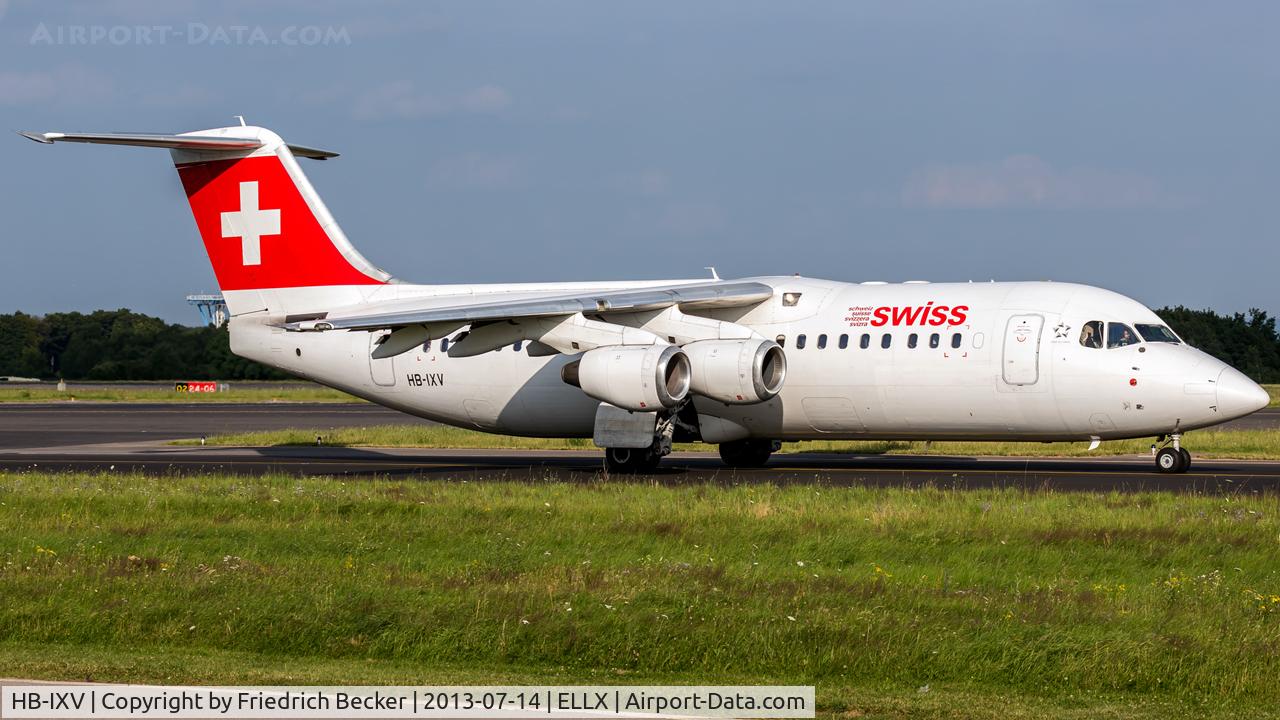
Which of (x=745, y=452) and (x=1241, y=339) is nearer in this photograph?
(x=745, y=452)

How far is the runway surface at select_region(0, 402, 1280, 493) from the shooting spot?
82.6 feet

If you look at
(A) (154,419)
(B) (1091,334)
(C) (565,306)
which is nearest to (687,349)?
(C) (565,306)

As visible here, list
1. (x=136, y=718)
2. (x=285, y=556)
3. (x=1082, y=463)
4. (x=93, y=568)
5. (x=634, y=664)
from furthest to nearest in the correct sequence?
(x=1082, y=463) → (x=285, y=556) → (x=93, y=568) → (x=634, y=664) → (x=136, y=718)

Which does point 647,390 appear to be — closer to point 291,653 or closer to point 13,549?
point 13,549

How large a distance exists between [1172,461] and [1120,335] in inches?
99.2


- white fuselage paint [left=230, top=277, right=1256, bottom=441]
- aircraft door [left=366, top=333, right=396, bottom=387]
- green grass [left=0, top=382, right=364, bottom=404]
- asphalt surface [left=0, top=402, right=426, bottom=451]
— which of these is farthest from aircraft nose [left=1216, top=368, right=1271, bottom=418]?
green grass [left=0, top=382, right=364, bottom=404]

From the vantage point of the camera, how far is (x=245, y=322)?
106 ft

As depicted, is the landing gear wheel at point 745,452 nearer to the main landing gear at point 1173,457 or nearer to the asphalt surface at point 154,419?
the main landing gear at point 1173,457

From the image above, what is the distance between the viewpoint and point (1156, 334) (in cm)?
2575

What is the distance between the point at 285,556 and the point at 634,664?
5746mm

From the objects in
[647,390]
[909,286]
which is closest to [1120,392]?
[909,286]

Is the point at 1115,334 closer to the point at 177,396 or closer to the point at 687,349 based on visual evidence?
the point at 687,349

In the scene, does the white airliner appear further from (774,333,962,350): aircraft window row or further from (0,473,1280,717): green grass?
(0,473,1280,717): green grass

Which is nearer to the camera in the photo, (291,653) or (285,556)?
(291,653)
